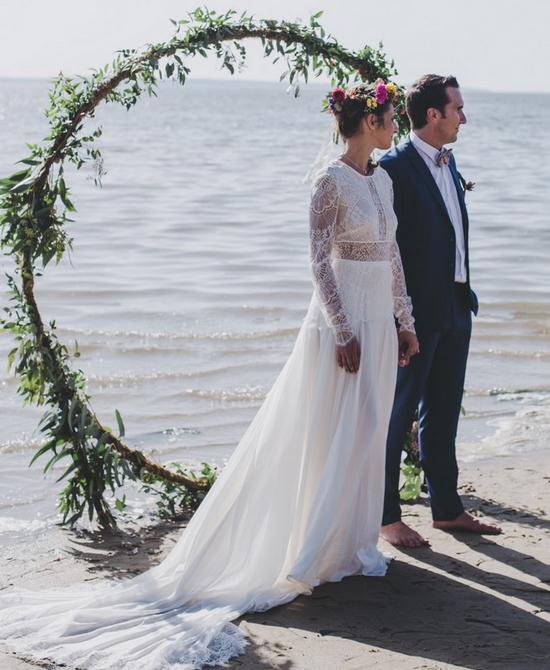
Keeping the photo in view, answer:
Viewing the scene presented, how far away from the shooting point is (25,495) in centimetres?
657

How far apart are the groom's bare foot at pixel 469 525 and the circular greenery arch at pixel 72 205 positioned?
1.54 metres

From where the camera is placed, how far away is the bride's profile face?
14.8ft

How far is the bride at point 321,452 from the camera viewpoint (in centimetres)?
444

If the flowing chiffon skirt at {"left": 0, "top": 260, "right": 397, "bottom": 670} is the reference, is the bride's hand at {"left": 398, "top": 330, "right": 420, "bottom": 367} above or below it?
above

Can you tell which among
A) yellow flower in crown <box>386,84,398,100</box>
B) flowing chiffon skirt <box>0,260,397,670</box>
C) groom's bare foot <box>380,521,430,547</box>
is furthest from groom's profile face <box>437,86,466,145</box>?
groom's bare foot <box>380,521,430,547</box>

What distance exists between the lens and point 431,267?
496 cm

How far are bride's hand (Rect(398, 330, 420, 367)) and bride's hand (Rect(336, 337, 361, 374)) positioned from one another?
434 millimetres

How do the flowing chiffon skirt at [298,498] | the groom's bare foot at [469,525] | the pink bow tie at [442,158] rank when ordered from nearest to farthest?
the flowing chiffon skirt at [298,498] → the pink bow tie at [442,158] → the groom's bare foot at [469,525]

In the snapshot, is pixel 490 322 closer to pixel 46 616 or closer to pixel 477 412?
pixel 477 412

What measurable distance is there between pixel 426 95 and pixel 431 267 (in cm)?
81

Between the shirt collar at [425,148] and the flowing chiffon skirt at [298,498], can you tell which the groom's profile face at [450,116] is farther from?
the flowing chiffon skirt at [298,498]

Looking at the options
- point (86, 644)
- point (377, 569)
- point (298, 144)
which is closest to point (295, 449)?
point (377, 569)

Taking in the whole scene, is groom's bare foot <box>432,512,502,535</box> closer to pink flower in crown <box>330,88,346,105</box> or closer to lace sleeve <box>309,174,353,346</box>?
lace sleeve <box>309,174,353,346</box>

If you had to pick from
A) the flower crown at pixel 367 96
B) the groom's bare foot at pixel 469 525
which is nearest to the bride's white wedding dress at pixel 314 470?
the flower crown at pixel 367 96
